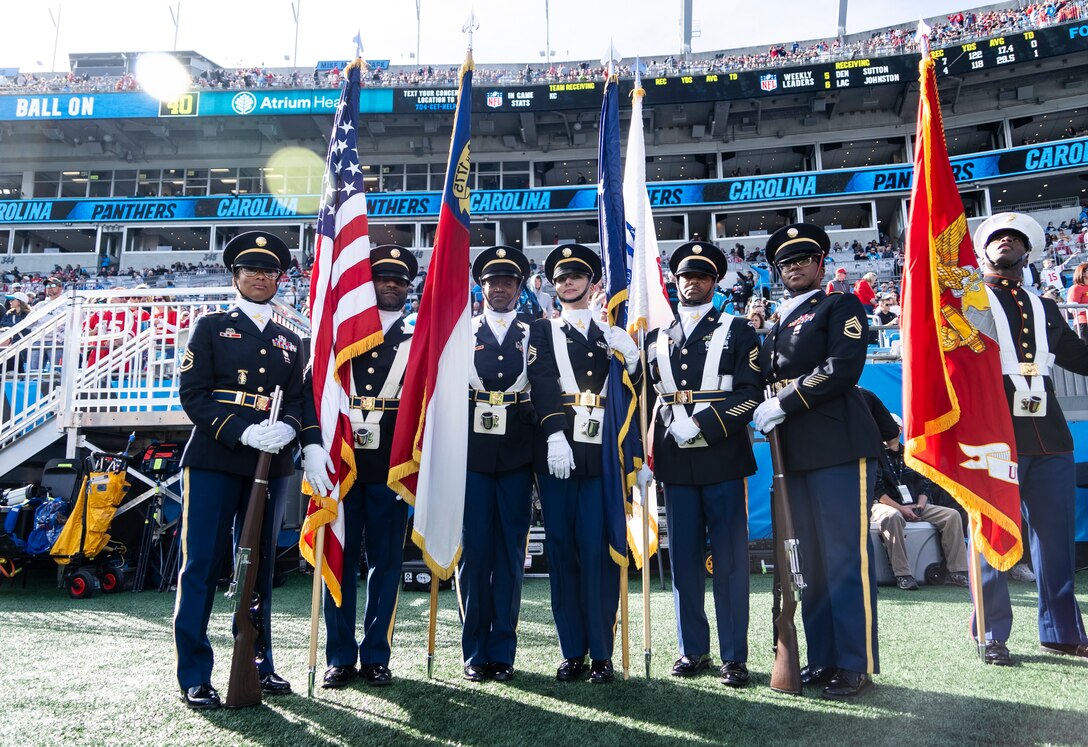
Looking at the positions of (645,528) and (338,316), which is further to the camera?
(338,316)

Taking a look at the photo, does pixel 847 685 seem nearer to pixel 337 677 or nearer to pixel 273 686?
pixel 337 677

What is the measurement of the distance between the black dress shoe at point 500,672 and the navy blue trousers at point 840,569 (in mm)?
1509

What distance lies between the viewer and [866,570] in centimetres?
345

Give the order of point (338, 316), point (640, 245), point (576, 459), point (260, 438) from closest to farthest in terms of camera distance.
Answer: point (260, 438) < point (576, 459) < point (338, 316) < point (640, 245)

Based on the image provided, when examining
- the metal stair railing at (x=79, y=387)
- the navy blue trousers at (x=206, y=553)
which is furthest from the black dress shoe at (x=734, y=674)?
the metal stair railing at (x=79, y=387)

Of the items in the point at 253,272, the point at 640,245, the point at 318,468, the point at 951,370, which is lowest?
the point at 318,468

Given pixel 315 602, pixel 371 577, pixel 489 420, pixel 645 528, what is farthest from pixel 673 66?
pixel 315 602

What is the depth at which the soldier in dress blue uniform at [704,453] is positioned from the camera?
Answer: 12.0 ft

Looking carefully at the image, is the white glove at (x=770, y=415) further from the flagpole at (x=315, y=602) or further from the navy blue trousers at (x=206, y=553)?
the navy blue trousers at (x=206, y=553)

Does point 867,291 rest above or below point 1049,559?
above

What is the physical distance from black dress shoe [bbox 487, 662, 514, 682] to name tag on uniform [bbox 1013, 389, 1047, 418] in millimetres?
3132

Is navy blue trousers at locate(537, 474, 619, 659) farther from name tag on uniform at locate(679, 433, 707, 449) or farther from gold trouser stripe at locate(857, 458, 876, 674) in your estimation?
gold trouser stripe at locate(857, 458, 876, 674)

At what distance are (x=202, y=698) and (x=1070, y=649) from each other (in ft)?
14.3

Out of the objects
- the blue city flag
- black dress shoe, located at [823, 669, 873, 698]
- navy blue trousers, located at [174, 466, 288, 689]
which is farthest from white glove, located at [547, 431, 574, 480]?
black dress shoe, located at [823, 669, 873, 698]
